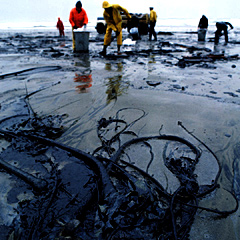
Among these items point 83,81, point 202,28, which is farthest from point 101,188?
point 202,28

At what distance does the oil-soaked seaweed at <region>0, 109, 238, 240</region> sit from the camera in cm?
135

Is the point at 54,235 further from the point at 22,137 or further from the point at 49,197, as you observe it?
the point at 22,137

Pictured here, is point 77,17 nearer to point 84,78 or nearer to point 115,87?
point 84,78

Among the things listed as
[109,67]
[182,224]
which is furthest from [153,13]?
[182,224]

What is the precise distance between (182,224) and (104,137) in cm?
134

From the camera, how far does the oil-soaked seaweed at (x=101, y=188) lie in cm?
135

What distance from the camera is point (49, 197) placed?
1.61m

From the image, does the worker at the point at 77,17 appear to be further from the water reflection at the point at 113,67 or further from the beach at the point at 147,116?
the beach at the point at 147,116

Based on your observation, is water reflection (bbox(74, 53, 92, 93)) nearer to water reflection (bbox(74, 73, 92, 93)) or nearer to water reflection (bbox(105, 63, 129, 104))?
water reflection (bbox(74, 73, 92, 93))

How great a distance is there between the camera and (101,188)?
1656 mm

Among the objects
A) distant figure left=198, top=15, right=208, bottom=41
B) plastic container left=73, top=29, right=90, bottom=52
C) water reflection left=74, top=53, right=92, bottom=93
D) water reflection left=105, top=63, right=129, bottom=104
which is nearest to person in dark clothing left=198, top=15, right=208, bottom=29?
distant figure left=198, top=15, right=208, bottom=41

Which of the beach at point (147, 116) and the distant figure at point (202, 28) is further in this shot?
the distant figure at point (202, 28)

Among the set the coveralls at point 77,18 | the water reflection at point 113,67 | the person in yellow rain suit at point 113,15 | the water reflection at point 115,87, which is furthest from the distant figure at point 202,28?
the water reflection at point 115,87

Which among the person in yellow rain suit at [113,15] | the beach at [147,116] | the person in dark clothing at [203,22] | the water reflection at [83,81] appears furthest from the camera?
the person in dark clothing at [203,22]
